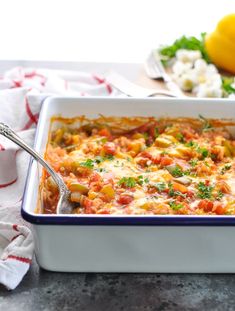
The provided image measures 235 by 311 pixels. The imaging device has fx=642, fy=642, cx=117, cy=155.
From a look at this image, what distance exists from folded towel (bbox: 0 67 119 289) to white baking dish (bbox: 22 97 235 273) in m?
0.14

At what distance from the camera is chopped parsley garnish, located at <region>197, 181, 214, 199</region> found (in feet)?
9.06

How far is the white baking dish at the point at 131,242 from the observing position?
2.27m

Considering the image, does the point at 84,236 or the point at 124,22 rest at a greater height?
the point at 84,236

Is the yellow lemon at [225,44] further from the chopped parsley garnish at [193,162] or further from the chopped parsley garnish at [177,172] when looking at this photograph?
the chopped parsley garnish at [177,172]

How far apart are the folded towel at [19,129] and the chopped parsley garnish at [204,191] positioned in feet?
2.46

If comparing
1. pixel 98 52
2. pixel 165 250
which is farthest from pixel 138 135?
pixel 98 52

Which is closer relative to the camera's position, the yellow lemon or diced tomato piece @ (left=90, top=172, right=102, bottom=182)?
diced tomato piece @ (left=90, top=172, right=102, bottom=182)

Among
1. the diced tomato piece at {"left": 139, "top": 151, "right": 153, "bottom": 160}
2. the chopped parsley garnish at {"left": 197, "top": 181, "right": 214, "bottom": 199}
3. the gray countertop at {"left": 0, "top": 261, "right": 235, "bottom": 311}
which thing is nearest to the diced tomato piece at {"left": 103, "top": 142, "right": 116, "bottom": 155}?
the diced tomato piece at {"left": 139, "top": 151, "right": 153, "bottom": 160}

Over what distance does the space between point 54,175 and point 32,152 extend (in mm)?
146

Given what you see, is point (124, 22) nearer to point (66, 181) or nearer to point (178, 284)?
point (66, 181)

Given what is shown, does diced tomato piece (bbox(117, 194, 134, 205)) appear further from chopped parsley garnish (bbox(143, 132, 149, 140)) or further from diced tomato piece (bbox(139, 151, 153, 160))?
chopped parsley garnish (bbox(143, 132, 149, 140))

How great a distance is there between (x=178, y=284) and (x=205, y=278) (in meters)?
0.11

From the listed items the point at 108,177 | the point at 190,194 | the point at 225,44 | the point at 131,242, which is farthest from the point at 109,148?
the point at 225,44

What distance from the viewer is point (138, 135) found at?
3279mm
